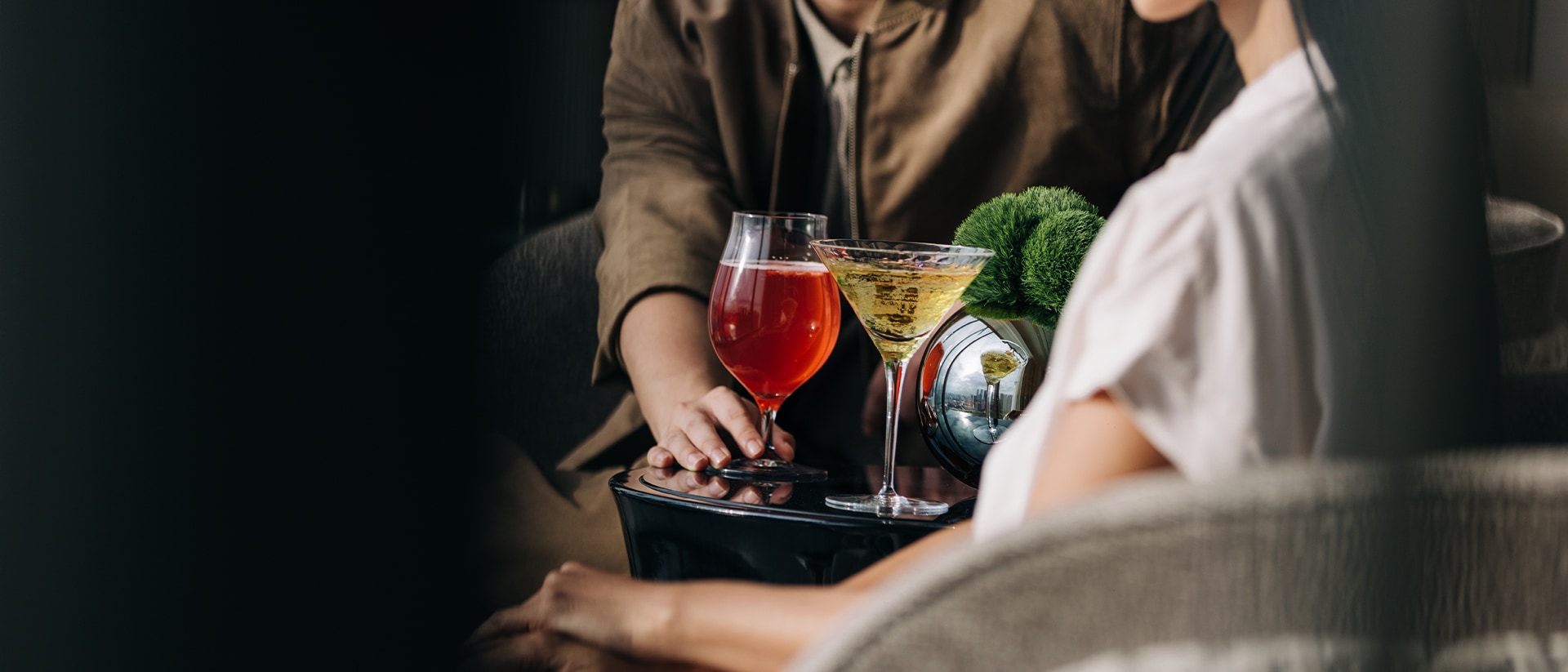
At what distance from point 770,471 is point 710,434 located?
0.09 m

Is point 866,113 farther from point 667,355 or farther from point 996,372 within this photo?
point 996,372

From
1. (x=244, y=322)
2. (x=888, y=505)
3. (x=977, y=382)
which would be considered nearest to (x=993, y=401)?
(x=977, y=382)

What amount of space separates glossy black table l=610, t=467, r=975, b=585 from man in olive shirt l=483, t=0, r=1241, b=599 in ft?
2.21

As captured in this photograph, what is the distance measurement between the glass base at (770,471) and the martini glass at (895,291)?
8 centimetres

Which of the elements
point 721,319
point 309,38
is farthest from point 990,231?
point 309,38

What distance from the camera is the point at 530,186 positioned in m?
1.51

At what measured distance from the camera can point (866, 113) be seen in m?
1.48

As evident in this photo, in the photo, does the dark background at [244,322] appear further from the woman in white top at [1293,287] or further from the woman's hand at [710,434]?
the woman in white top at [1293,287]

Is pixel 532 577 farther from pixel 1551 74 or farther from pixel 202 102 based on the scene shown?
pixel 1551 74

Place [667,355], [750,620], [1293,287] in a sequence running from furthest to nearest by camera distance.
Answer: [667,355] < [750,620] < [1293,287]

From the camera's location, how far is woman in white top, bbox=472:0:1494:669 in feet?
Answer: 1.24

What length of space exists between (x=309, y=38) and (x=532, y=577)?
62 centimetres

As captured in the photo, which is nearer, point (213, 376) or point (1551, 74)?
point (1551, 74)

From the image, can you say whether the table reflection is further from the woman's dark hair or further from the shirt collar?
the shirt collar
